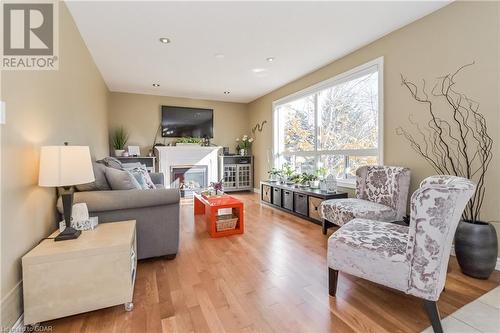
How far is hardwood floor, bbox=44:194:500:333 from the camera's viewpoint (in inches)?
56.8

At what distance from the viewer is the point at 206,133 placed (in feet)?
20.5

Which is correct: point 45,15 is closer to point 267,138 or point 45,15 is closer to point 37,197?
point 37,197

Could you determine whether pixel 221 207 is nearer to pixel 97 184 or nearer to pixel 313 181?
pixel 97 184

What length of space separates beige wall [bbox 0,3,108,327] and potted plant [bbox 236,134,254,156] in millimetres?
4307

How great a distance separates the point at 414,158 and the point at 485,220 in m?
0.84

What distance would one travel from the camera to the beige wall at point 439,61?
83.0 inches

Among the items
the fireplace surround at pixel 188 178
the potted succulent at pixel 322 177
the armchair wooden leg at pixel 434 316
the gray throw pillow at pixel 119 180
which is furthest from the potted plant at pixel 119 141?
the armchair wooden leg at pixel 434 316

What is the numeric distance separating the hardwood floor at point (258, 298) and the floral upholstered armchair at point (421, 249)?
259 mm


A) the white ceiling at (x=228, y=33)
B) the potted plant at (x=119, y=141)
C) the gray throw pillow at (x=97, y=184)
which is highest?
the white ceiling at (x=228, y=33)

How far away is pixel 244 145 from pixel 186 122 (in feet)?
5.37

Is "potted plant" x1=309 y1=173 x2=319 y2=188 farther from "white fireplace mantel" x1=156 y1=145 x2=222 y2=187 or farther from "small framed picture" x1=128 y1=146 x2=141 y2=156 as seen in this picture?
"small framed picture" x1=128 y1=146 x2=141 y2=156

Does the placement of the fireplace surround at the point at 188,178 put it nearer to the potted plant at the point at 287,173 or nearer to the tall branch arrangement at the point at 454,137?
the potted plant at the point at 287,173

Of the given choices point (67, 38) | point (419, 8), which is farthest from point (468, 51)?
point (67, 38)

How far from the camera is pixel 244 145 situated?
21.4ft
